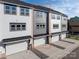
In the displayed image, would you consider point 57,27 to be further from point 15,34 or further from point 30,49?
point 15,34

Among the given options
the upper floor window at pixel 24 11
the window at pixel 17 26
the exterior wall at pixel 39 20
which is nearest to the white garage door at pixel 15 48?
the window at pixel 17 26

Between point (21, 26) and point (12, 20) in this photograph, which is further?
point (21, 26)

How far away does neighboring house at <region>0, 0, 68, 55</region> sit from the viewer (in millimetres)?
22828

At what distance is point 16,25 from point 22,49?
16.1ft

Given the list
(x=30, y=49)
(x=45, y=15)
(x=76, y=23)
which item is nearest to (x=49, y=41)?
(x=45, y=15)

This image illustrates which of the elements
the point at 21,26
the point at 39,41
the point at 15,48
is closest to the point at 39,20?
the point at 39,41

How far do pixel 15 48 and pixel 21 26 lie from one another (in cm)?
455

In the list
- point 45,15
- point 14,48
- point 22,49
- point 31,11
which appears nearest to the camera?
point 14,48

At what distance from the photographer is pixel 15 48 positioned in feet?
82.3

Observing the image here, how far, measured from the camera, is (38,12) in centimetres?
3291

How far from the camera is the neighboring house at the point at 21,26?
2283 cm

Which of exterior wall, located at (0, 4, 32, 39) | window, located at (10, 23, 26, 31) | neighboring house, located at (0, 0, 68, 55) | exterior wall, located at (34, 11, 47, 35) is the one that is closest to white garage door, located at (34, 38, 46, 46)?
neighboring house, located at (0, 0, 68, 55)

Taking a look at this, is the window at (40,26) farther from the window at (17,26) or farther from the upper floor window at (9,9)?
the upper floor window at (9,9)

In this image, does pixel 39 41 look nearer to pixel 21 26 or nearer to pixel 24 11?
pixel 21 26
